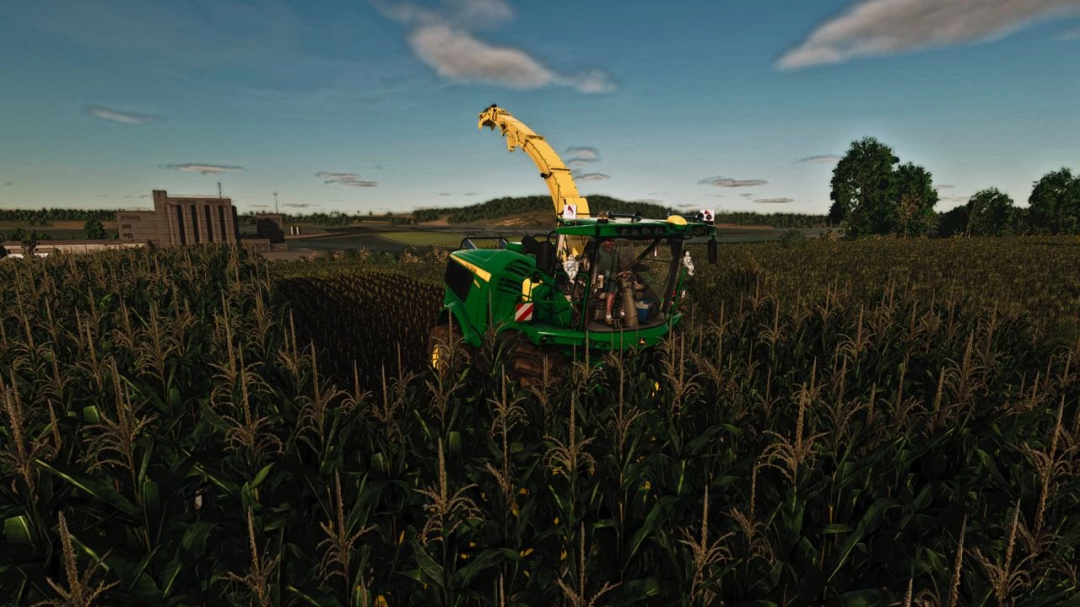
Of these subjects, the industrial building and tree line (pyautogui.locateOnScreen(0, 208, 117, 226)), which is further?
tree line (pyautogui.locateOnScreen(0, 208, 117, 226))

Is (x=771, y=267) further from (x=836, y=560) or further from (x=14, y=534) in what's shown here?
(x=14, y=534)

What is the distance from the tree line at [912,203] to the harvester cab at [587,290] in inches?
3220

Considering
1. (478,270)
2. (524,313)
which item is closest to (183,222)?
(478,270)

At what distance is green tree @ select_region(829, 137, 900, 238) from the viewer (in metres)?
74.8

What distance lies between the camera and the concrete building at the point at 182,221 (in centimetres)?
4000

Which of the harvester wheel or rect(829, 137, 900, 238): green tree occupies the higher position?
rect(829, 137, 900, 238): green tree

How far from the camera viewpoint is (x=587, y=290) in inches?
271

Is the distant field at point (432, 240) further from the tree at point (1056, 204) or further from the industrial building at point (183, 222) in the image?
the tree at point (1056, 204)

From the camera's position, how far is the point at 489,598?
287 centimetres

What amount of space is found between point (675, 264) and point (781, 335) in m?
1.97

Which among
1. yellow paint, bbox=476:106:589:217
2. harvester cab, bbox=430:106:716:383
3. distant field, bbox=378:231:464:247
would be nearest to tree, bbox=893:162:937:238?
distant field, bbox=378:231:464:247

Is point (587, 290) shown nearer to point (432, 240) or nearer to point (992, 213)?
point (432, 240)

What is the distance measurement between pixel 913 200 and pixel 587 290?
89017 mm

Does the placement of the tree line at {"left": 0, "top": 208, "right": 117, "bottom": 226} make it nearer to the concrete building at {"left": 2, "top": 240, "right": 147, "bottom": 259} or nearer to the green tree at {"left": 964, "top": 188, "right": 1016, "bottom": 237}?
the concrete building at {"left": 2, "top": 240, "right": 147, "bottom": 259}
